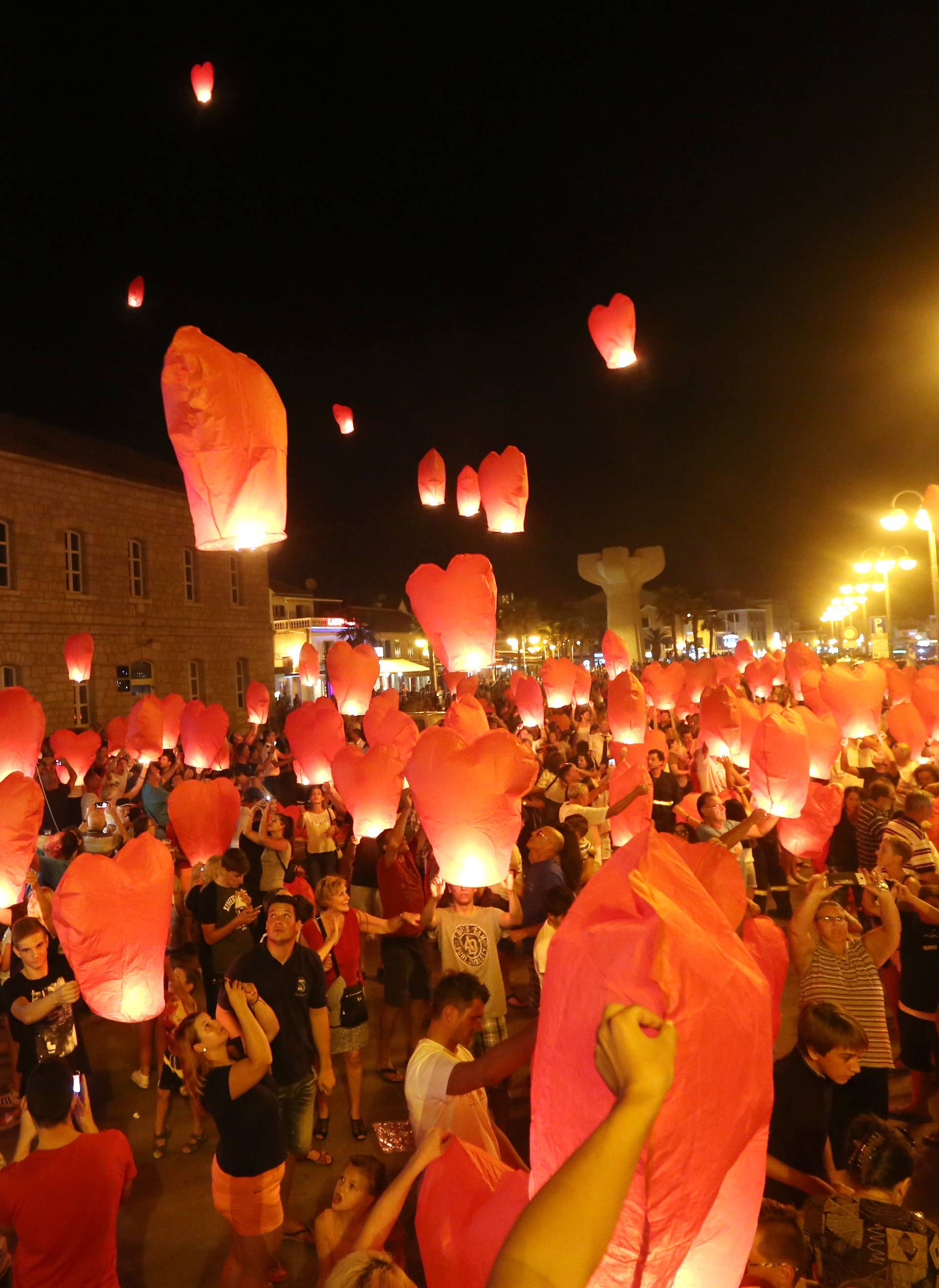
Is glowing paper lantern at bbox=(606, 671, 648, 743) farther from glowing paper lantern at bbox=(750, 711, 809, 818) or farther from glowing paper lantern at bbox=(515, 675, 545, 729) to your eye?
glowing paper lantern at bbox=(750, 711, 809, 818)

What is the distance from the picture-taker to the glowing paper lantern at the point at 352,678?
9844 mm

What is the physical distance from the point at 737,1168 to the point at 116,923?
9.52 ft

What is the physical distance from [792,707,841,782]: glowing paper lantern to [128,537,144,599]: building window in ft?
70.7

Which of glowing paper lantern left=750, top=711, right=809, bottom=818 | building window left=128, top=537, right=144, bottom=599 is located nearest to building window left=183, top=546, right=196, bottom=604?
building window left=128, top=537, right=144, bottom=599

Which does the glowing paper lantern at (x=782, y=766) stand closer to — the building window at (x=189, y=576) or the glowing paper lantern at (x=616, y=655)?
the glowing paper lantern at (x=616, y=655)

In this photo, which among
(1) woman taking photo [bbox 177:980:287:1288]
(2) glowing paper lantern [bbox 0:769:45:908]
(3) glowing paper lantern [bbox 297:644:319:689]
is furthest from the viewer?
(3) glowing paper lantern [bbox 297:644:319:689]

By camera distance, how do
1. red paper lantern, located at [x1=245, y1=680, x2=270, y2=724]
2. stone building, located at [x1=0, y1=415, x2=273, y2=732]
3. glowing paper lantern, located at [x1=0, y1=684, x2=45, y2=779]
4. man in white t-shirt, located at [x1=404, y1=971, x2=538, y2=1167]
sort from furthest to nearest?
stone building, located at [x1=0, y1=415, x2=273, y2=732], red paper lantern, located at [x1=245, y1=680, x2=270, y2=724], glowing paper lantern, located at [x1=0, y1=684, x2=45, y2=779], man in white t-shirt, located at [x1=404, y1=971, x2=538, y2=1167]

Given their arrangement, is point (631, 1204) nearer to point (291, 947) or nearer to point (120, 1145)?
point (120, 1145)

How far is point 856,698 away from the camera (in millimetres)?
9102

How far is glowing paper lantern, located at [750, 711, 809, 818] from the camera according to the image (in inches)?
228

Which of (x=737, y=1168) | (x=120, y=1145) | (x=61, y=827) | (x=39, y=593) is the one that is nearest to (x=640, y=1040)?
(x=737, y=1168)

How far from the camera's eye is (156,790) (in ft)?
28.8

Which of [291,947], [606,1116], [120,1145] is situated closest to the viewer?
[606,1116]

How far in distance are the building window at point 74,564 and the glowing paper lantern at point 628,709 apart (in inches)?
694
